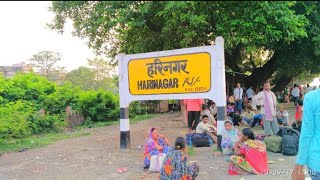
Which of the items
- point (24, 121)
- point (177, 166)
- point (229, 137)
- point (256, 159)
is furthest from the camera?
point (24, 121)

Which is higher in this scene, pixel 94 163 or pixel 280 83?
pixel 280 83

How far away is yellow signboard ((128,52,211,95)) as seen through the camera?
7148mm

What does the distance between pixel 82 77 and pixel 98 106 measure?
21.9 m

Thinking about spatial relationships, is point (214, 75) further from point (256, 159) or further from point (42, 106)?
point (42, 106)

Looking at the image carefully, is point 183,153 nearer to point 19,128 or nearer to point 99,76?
point 19,128

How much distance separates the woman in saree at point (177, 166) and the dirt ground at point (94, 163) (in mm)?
1063

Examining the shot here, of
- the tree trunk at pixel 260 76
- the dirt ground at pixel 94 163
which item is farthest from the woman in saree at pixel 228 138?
the tree trunk at pixel 260 76

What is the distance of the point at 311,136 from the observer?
2645 millimetres

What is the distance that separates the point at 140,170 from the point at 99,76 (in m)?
34.2

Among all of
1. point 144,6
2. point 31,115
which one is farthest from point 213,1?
point 31,115

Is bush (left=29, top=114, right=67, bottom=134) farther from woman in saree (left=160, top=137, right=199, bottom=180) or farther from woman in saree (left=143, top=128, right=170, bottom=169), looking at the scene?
Answer: woman in saree (left=160, top=137, right=199, bottom=180)

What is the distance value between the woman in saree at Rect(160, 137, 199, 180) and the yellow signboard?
2539 mm

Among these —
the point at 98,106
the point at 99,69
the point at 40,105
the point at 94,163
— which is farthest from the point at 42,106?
the point at 99,69

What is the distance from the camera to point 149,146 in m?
6.35
